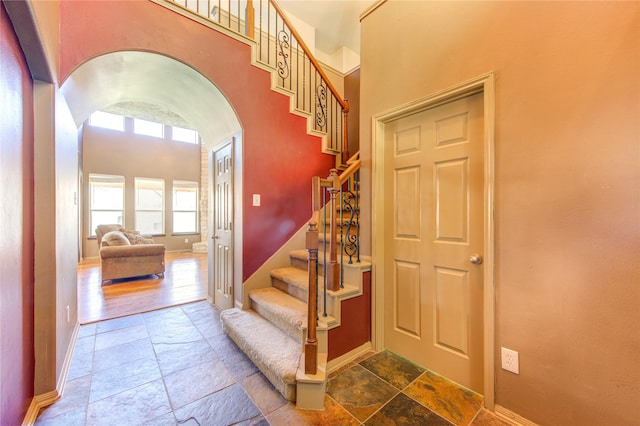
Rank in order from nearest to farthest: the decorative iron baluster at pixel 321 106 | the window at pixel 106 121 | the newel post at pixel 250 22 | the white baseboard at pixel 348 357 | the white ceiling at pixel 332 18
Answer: the white baseboard at pixel 348 357 < the newel post at pixel 250 22 < the decorative iron baluster at pixel 321 106 < the white ceiling at pixel 332 18 < the window at pixel 106 121

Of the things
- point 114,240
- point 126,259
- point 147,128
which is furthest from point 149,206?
point 126,259

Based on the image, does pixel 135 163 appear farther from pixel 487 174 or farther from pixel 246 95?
pixel 487 174

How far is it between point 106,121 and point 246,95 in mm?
7131

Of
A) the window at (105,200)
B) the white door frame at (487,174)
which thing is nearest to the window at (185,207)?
the window at (105,200)

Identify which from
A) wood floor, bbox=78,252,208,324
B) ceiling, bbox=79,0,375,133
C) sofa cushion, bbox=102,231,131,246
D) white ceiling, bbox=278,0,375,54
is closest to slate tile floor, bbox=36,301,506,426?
wood floor, bbox=78,252,208,324

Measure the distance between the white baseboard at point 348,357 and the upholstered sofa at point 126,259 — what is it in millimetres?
4197

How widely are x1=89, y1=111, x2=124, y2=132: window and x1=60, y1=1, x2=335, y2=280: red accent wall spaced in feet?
21.9

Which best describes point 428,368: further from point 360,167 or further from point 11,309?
point 11,309

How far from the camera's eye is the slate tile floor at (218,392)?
1.44 metres

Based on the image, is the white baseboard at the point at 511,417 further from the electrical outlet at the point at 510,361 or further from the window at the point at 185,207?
the window at the point at 185,207

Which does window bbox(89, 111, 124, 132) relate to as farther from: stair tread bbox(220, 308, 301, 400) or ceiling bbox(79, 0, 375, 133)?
stair tread bbox(220, 308, 301, 400)

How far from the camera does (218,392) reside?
5.41ft

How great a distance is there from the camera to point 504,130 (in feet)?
4.82

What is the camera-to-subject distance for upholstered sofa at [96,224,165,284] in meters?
4.23
